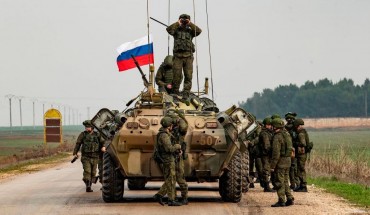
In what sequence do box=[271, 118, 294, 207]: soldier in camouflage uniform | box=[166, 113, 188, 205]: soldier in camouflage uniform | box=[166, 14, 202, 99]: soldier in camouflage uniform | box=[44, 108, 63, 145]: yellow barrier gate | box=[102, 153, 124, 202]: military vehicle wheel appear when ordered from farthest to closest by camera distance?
box=[44, 108, 63, 145]: yellow barrier gate
box=[166, 14, 202, 99]: soldier in camouflage uniform
box=[102, 153, 124, 202]: military vehicle wheel
box=[166, 113, 188, 205]: soldier in camouflage uniform
box=[271, 118, 294, 207]: soldier in camouflage uniform

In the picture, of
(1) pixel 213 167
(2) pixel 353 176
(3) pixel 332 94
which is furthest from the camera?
(3) pixel 332 94

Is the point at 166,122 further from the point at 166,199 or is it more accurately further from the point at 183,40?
the point at 183,40

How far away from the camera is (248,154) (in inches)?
1014

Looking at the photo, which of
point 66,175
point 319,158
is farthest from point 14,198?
point 319,158

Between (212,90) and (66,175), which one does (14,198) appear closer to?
(212,90)

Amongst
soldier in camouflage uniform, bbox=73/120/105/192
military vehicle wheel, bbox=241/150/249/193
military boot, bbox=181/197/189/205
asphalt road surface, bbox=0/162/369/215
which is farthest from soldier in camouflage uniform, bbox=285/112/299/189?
military boot, bbox=181/197/189/205

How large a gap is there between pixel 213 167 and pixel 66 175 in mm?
15153

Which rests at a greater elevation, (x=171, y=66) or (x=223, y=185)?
(x=171, y=66)

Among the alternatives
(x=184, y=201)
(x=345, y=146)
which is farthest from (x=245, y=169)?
(x=345, y=146)

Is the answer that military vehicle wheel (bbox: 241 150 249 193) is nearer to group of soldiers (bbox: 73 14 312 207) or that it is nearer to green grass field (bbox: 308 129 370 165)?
group of soldiers (bbox: 73 14 312 207)

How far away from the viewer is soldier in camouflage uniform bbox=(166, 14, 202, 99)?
25016 mm

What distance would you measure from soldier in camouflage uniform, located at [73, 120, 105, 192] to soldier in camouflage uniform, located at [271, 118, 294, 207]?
6.54m

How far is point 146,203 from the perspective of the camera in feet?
72.4

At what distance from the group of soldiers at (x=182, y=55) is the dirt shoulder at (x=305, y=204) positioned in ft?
10.9
